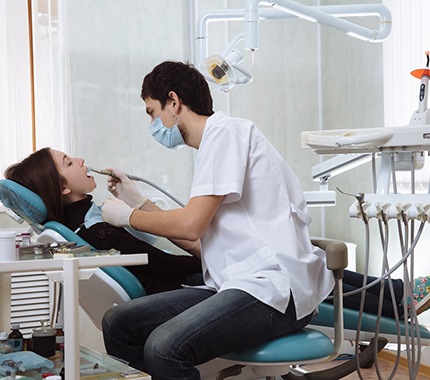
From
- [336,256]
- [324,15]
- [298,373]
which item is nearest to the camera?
[336,256]

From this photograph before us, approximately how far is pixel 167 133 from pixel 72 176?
1.29 feet

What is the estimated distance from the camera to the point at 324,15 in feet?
Answer: 8.85

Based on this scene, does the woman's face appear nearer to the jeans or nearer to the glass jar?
the glass jar

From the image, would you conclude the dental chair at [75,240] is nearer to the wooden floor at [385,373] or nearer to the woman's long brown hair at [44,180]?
the woman's long brown hair at [44,180]

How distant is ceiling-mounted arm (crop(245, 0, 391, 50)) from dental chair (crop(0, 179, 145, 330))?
0.93 metres

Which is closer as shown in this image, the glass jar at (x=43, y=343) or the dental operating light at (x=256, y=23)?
the glass jar at (x=43, y=343)

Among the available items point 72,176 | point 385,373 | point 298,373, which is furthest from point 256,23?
point 385,373

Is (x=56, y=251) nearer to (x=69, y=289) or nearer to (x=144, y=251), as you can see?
(x=69, y=289)

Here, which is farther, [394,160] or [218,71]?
[218,71]

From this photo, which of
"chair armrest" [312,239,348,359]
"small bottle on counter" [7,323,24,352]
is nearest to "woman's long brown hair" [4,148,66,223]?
"small bottle on counter" [7,323,24,352]

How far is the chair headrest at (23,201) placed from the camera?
2.14m

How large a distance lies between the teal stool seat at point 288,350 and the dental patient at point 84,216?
509mm

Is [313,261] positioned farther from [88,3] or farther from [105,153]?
[88,3]

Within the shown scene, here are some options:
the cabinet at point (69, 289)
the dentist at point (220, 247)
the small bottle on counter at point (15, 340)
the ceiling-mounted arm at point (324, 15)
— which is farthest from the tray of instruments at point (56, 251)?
the ceiling-mounted arm at point (324, 15)
